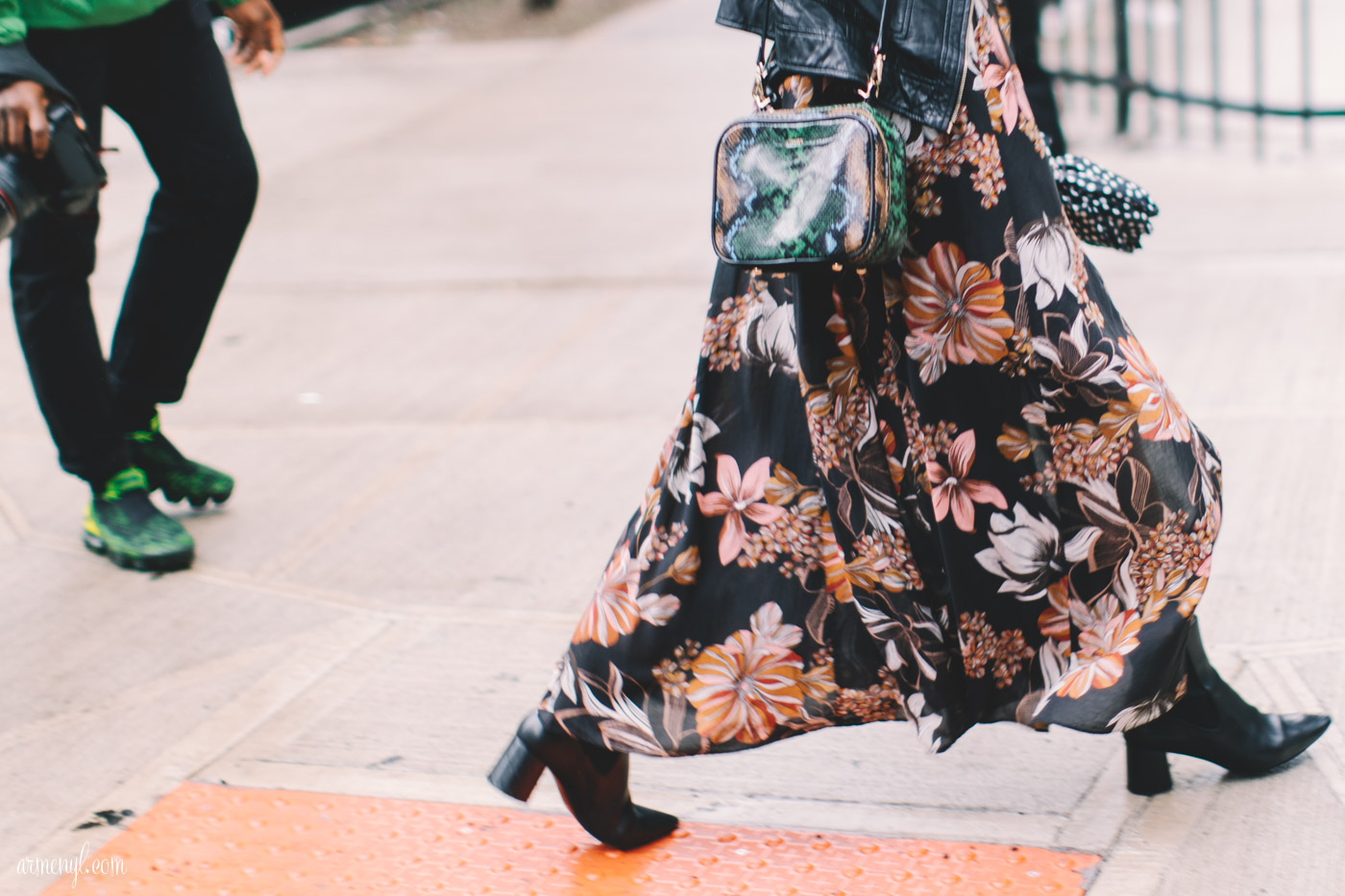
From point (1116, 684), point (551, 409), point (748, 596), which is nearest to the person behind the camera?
point (1116, 684)

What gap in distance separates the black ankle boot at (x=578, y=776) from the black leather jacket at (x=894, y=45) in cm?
98

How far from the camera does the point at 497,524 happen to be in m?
3.47

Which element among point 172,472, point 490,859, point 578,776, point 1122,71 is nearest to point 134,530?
point 172,472

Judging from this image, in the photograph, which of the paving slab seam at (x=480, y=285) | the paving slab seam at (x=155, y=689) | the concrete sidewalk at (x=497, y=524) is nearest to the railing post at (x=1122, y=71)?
the concrete sidewalk at (x=497, y=524)

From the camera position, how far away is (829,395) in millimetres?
1979

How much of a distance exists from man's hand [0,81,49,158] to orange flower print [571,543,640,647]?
137cm

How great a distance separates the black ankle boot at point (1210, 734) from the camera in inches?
82.7

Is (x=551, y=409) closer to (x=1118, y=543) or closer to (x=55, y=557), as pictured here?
(x=55, y=557)

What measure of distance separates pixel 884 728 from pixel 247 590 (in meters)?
1.47

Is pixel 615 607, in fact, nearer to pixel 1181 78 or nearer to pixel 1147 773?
pixel 1147 773

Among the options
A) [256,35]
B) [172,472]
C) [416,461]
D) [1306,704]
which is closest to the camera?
[1306,704]

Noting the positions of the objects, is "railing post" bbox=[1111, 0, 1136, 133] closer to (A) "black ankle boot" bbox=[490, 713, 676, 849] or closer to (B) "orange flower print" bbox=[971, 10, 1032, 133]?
(B) "orange flower print" bbox=[971, 10, 1032, 133]

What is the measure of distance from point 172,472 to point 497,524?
797 mm

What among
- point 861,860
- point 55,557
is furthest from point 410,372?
point 861,860
